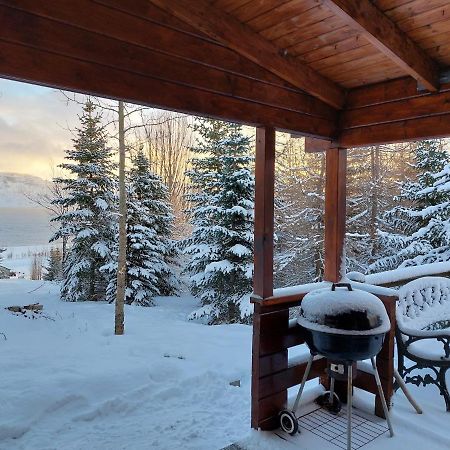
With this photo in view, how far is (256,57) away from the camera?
8.15 ft

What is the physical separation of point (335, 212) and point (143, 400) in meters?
2.26

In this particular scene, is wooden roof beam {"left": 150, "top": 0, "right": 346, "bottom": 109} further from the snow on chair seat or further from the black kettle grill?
the snow on chair seat

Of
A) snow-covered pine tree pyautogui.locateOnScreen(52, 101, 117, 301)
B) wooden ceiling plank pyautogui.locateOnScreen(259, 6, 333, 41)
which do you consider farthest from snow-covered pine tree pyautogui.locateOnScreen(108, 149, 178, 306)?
wooden ceiling plank pyautogui.locateOnScreen(259, 6, 333, 41)

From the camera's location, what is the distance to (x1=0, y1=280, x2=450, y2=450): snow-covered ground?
2.53m

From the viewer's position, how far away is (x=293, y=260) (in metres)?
10.3

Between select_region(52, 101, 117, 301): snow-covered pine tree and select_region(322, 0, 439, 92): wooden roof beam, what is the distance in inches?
339

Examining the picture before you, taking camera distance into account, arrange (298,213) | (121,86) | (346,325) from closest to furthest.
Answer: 1. (121,86)
2. (346,325)
3. (298,213)

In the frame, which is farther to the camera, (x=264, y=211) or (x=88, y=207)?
(x=88, y=207)

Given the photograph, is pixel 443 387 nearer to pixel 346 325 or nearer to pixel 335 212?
pixel 346 325

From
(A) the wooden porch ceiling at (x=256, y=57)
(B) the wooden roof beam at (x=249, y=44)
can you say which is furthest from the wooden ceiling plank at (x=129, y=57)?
(B) the wooden roof beam at (x=249, y=44)

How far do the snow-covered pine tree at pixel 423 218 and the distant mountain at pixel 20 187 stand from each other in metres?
9.97

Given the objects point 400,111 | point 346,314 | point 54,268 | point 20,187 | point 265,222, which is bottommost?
point 54,268

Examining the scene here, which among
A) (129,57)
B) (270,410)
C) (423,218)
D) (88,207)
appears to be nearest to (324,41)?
(129,57)

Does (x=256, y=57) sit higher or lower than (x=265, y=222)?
higher
